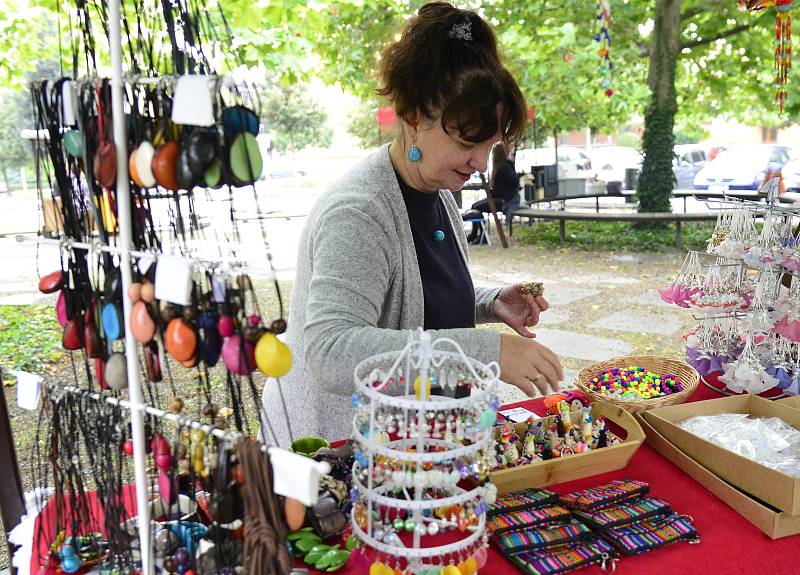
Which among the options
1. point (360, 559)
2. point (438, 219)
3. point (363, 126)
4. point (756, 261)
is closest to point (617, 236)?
point (756, 261)

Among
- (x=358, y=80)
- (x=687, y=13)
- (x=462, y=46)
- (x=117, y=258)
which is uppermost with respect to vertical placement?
(x=687, y=13)

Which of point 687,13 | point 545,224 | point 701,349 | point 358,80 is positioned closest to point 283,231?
point 358,80

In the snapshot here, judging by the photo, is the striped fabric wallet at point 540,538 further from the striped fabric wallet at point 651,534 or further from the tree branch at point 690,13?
the tree branch at point 690,13

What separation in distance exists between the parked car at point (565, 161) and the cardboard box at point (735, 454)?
1264cm

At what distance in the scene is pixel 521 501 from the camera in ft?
4.00

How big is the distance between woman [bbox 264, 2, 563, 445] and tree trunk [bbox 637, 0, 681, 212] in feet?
25.5

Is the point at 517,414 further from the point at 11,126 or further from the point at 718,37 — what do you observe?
the point at 11,126

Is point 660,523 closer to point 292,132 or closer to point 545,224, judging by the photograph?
point 545,224

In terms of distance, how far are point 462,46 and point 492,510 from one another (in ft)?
3.10

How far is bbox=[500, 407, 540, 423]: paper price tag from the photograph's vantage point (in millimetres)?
1604

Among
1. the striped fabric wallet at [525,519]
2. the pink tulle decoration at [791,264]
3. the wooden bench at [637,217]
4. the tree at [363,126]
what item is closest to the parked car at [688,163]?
the tree at [363,126]

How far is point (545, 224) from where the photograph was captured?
11.0 meters

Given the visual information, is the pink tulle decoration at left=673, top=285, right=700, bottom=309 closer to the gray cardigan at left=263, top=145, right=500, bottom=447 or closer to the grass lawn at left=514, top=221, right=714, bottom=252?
the gray cardigan at left=263, top=145, right=500, bottom=447

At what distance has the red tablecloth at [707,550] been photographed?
3.56 feet
